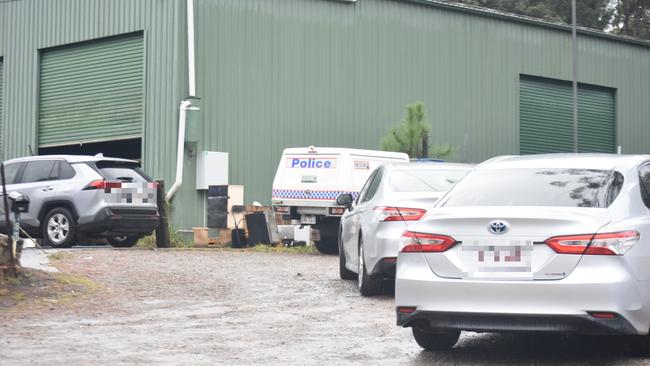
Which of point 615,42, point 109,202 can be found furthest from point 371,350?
point 615,42

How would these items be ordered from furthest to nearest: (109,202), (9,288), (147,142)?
1. (147,142)
2. (109,202)
3. (9,288)

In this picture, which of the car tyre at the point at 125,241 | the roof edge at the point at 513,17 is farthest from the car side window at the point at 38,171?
the roof edge at the point at 513,17

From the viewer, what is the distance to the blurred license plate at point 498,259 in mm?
7812

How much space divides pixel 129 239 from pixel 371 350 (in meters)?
13.5

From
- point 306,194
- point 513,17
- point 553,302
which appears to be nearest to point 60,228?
point 306,194

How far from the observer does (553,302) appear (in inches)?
302

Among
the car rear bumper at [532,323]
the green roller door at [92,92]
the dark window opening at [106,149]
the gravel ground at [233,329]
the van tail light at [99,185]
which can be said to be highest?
the green roller door at [92,92]

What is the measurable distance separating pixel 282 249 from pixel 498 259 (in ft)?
51.1

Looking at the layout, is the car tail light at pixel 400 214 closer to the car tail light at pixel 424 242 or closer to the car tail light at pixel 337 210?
the car tail light at pixel 424 242

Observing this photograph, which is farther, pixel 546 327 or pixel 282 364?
pixel 282 364

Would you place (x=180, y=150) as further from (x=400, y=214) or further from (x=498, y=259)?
(x=498, y=259)

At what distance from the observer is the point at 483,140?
3434cm

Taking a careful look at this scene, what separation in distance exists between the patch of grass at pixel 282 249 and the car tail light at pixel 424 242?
47.3 ft

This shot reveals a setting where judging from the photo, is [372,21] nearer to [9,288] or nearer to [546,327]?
[9,288]
